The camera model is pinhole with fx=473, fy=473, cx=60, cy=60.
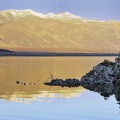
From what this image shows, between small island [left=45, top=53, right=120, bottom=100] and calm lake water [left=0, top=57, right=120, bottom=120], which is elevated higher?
small island [left=45, top=53, right=120, bottom=100]

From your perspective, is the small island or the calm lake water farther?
the small island

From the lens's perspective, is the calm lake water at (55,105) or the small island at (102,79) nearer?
the calm lake water at (55,105)

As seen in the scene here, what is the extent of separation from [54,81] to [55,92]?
29.6 feet

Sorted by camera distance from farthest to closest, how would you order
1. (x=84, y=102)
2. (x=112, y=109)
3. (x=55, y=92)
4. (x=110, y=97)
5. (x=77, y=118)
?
(x=55, y=92)
(x=110, y=97)
(x=84, y=102)
(x=112, y=109)
(x=77, y=118)

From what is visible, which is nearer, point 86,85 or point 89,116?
point 89,116

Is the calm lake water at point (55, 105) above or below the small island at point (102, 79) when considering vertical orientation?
below

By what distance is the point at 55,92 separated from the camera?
4094cm

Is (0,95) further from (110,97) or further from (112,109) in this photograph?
(112,109)

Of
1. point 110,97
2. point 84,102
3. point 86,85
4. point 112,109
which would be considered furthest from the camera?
point 86,85

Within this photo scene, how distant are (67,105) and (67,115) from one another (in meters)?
4.52

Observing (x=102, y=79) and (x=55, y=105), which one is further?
(x=102, y=79)

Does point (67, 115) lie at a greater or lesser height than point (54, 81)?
lesser

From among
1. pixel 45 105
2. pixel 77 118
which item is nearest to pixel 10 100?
pixel 45 105

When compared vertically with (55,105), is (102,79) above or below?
above
